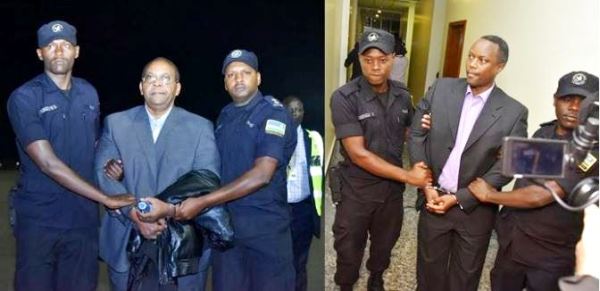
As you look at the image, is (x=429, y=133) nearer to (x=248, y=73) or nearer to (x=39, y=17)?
(x=248, y=73)

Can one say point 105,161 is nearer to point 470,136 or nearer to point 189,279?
point 189,279

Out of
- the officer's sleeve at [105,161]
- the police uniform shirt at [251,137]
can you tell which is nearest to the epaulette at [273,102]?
the police uniform shirt at [251,137]

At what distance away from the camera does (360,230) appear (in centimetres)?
222

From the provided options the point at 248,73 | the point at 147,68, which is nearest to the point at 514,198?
the point at 248,73

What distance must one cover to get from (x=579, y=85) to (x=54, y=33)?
182 cm

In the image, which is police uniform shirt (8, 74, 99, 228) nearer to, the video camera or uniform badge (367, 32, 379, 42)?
uniform badge (367, 32, 379, 42)

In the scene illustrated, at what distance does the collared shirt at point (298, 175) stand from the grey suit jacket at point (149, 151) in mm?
325

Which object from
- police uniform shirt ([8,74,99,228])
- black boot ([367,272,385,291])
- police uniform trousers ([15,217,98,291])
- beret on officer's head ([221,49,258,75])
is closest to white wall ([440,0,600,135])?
black boot ([367,272,385,291])

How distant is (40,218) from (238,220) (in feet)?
2.36

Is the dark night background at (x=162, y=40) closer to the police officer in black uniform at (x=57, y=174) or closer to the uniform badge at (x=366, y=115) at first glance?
the police officer in black uniform at (x=57, y=174)

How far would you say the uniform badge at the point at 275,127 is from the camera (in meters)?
1.74

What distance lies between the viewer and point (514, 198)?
177 cm

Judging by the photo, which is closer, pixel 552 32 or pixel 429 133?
pixel 429 133

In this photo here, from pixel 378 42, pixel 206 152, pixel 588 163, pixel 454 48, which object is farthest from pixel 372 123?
pixel 454 48
